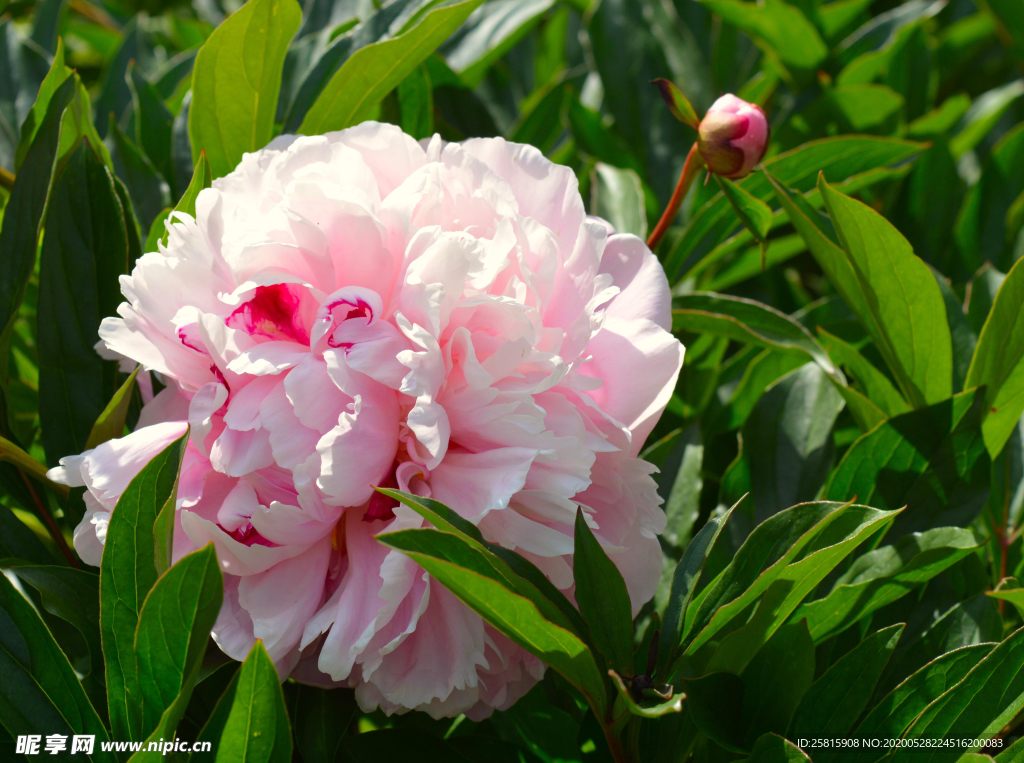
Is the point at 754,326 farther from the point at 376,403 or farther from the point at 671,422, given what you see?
the point at 376,403

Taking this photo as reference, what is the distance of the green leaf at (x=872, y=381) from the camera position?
87cm

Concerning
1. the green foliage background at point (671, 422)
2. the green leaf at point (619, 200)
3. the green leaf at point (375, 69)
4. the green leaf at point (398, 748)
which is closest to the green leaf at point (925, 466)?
the green foliage background at point (671, 422)

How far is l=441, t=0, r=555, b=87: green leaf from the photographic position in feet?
3.79

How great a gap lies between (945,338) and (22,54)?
4.14 ft

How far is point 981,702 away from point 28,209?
886mm

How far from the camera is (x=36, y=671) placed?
0.59 meters

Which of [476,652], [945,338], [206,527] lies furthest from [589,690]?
[945,338]

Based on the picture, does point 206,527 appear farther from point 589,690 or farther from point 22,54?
point 22,54

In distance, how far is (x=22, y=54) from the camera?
46.8 inches

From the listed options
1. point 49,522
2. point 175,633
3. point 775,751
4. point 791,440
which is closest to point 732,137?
point 791,440

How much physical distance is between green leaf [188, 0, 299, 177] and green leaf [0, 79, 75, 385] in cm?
13

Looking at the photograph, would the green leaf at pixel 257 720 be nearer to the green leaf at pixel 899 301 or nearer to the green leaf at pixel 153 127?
the green leaf at pixel 899 301

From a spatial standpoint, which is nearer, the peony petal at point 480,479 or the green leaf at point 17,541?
the peony petal at point 480,479

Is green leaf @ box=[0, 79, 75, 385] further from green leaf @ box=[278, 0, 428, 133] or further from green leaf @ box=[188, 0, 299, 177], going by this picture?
green leaf @ box=[278, 0, 428, 133]
